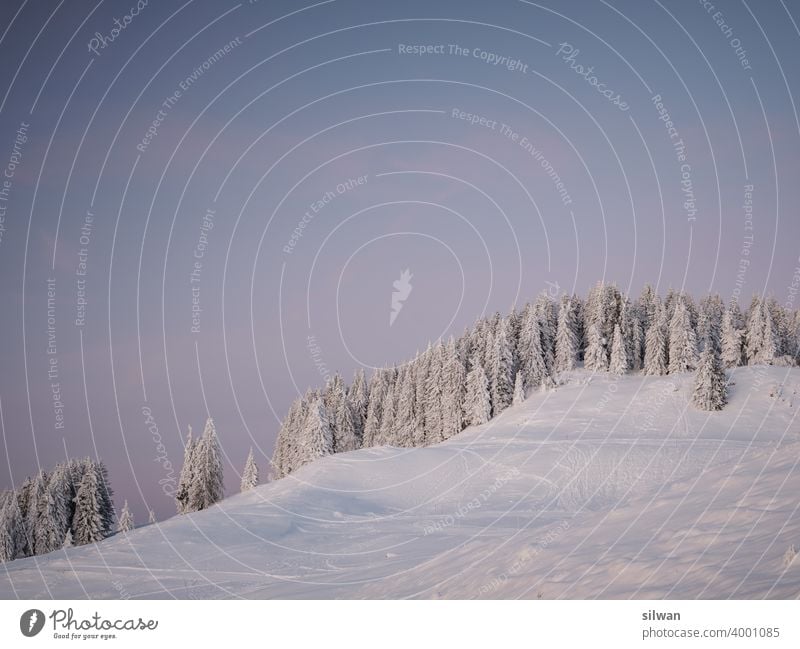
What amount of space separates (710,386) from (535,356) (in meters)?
21.1

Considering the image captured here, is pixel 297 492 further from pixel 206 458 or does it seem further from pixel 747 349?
pixel 747 349

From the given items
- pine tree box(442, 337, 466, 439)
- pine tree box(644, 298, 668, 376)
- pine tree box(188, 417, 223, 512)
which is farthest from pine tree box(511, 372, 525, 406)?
pine tree box(188, 417, 223, 512)

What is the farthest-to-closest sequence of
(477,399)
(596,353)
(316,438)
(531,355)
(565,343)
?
1. (565,343)
2. (531,355)
3. (596,353)
4. (477,399)
5. (316,438)

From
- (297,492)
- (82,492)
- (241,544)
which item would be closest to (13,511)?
(82,492)

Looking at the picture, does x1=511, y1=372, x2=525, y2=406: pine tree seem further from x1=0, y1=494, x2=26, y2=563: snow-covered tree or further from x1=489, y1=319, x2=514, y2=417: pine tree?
x1=0, y1=494, x2=26, y2=563: snow-covered tree

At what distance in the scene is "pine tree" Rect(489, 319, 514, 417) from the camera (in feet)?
210

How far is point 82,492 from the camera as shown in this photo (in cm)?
5038


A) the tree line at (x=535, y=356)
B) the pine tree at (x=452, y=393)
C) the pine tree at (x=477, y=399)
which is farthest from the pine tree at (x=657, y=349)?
the pine tree at (x=452, y=393)

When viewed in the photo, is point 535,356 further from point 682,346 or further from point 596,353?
point 682,346

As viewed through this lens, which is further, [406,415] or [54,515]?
[406,415]

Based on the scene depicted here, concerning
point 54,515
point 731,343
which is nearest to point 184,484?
point 54,515

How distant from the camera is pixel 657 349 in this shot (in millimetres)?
64688

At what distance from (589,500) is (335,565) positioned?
18.6 m

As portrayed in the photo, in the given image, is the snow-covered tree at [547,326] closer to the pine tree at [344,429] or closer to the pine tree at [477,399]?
the pine tree at [477,399]
